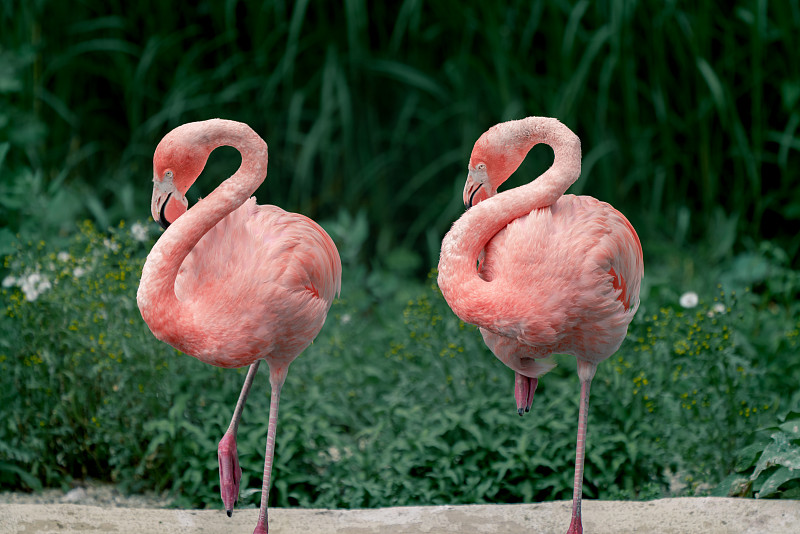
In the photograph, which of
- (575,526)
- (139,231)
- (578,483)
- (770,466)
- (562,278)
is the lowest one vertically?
(770,466)

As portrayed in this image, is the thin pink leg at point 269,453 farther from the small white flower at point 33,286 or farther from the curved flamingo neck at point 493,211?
the small white flower at point 33,286

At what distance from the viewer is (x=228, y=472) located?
3.29 metres

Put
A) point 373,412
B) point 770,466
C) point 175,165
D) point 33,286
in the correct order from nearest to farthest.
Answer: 1. point 175,165
2. point 770,466
3. point 33,286
4. point 373,412

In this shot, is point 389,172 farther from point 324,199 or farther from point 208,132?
point 208,132

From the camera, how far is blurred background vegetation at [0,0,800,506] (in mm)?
5156

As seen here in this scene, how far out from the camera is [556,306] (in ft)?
9.80

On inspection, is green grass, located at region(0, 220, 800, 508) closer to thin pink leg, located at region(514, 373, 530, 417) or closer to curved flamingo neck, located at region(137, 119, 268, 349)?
thin pink leg, located at region(514, 373, 530, 417)

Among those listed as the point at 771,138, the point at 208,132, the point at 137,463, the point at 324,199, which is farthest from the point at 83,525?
the point at 771,138

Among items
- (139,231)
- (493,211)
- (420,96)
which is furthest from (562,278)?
(420,96)

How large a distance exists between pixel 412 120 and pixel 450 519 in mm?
3873

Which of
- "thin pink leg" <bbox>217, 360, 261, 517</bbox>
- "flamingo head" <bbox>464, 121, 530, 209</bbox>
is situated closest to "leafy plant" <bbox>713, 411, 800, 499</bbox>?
"flamingo head" <bbox>464, 121, 530, 209</bbox>

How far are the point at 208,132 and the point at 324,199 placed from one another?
3353 mm

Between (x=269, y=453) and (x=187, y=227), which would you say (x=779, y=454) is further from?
(x=187, y=227)

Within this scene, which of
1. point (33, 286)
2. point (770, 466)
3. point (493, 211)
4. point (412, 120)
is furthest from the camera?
point (412, 120)
